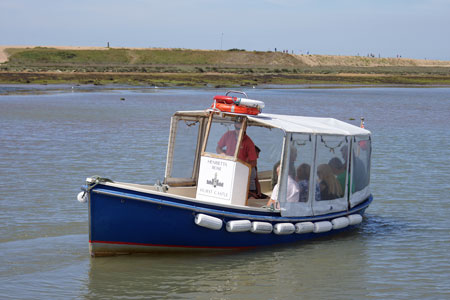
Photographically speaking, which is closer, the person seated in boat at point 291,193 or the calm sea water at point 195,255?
the calm sea water at point 195,255

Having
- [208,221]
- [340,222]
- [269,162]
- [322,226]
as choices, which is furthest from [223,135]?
[340,222]

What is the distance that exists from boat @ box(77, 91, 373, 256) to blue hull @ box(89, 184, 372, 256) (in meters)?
0.02

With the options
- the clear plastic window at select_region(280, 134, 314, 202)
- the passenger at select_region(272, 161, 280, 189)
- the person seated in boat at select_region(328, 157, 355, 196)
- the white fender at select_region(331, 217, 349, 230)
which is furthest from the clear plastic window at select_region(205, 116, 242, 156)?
the white fender at select_region(331, 217, 349, 230)

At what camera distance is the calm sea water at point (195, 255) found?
34.5ft

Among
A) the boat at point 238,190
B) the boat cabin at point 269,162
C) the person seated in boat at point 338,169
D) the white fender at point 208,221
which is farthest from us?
the person seated in boat at point 338,169

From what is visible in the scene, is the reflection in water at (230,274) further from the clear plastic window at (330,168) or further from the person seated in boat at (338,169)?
the person seated in boat at (338,169)

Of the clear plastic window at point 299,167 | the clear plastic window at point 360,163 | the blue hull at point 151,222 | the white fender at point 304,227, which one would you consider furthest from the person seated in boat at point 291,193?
the clear plastic window at point 360,163

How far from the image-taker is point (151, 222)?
→ 10.8 m

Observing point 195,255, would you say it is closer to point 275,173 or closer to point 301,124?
point 275,173

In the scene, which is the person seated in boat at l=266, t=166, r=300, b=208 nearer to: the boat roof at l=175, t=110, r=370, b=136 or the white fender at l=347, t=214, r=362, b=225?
the boat roof at l=175, t=110, r=370, b=136

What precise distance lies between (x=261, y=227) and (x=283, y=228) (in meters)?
0.49

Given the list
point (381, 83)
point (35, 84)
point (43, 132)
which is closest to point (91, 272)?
point (43, 132)

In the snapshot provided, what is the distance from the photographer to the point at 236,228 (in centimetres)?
1138

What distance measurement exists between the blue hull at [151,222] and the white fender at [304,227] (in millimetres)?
707
